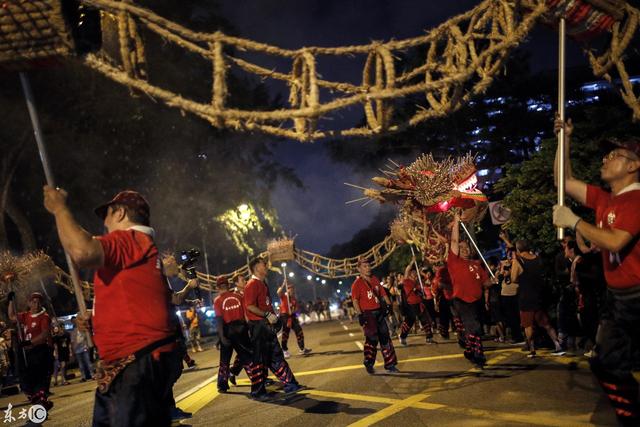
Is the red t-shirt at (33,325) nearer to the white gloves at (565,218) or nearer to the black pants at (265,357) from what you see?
the black pants at (265,357)

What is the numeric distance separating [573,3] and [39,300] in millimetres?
9639

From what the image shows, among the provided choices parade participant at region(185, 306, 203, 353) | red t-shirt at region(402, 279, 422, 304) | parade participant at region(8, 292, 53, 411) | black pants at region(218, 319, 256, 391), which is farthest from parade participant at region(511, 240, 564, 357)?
parade participant at region(185, 306, 203, 353)

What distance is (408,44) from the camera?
3.81 metres

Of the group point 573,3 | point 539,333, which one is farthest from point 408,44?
point 539,333

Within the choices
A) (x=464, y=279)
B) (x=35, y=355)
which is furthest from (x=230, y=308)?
(x=464, y=279)

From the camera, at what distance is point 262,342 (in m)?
7.64

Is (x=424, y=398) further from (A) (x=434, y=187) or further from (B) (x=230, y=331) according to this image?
(A) (x=434, y=187)

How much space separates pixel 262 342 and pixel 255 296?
75 centimetres

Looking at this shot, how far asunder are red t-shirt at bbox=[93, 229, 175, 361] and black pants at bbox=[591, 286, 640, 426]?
3.19m

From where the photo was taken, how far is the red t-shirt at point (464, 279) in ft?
24.5

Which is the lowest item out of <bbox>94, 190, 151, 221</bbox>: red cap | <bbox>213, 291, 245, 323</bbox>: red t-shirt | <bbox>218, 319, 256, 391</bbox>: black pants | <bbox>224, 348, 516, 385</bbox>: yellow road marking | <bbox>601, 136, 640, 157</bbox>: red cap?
<bbox>224, 348, 516, 385</bbox>: yellow road marking

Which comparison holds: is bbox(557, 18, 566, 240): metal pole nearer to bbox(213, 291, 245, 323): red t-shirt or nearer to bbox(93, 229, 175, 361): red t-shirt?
bbox(93, 229, 175, 361): red t-shirt

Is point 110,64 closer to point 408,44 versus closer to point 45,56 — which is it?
point 45,56

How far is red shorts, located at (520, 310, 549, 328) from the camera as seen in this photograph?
798cm
